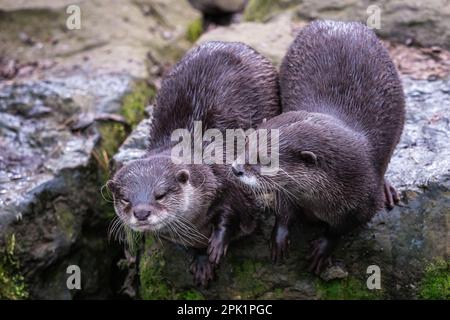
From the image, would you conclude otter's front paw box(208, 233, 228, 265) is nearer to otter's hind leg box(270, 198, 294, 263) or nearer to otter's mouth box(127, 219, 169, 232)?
otter's hind leg box(270, 198, 294, 263)

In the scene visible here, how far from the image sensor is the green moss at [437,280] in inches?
126

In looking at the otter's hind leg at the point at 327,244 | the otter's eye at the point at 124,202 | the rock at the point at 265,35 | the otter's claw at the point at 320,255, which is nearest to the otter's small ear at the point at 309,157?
the otter's hind leg at the point at 327,244

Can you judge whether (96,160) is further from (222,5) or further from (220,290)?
(222,5)

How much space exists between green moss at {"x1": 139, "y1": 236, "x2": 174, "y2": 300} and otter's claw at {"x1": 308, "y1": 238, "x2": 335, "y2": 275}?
2.46 ft

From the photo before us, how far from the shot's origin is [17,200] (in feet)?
12.6

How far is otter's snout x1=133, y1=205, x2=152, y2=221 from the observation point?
288cm

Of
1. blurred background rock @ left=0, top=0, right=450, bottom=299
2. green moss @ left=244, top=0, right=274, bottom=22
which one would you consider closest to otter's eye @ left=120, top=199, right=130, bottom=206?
blurred background rock @ left=0, top=0, right=450, bottom=299

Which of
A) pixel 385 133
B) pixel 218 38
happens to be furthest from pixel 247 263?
pixel 218 38

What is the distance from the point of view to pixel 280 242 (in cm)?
314

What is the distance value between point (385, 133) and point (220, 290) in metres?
1.06

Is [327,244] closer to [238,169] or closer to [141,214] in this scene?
Answer: [238,169]

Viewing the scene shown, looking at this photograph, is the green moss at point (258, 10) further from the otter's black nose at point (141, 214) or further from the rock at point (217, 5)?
the otter's black nose at point (141, 214)

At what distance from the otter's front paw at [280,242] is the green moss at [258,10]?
2611 mm

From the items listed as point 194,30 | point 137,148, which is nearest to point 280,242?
point 137,148
